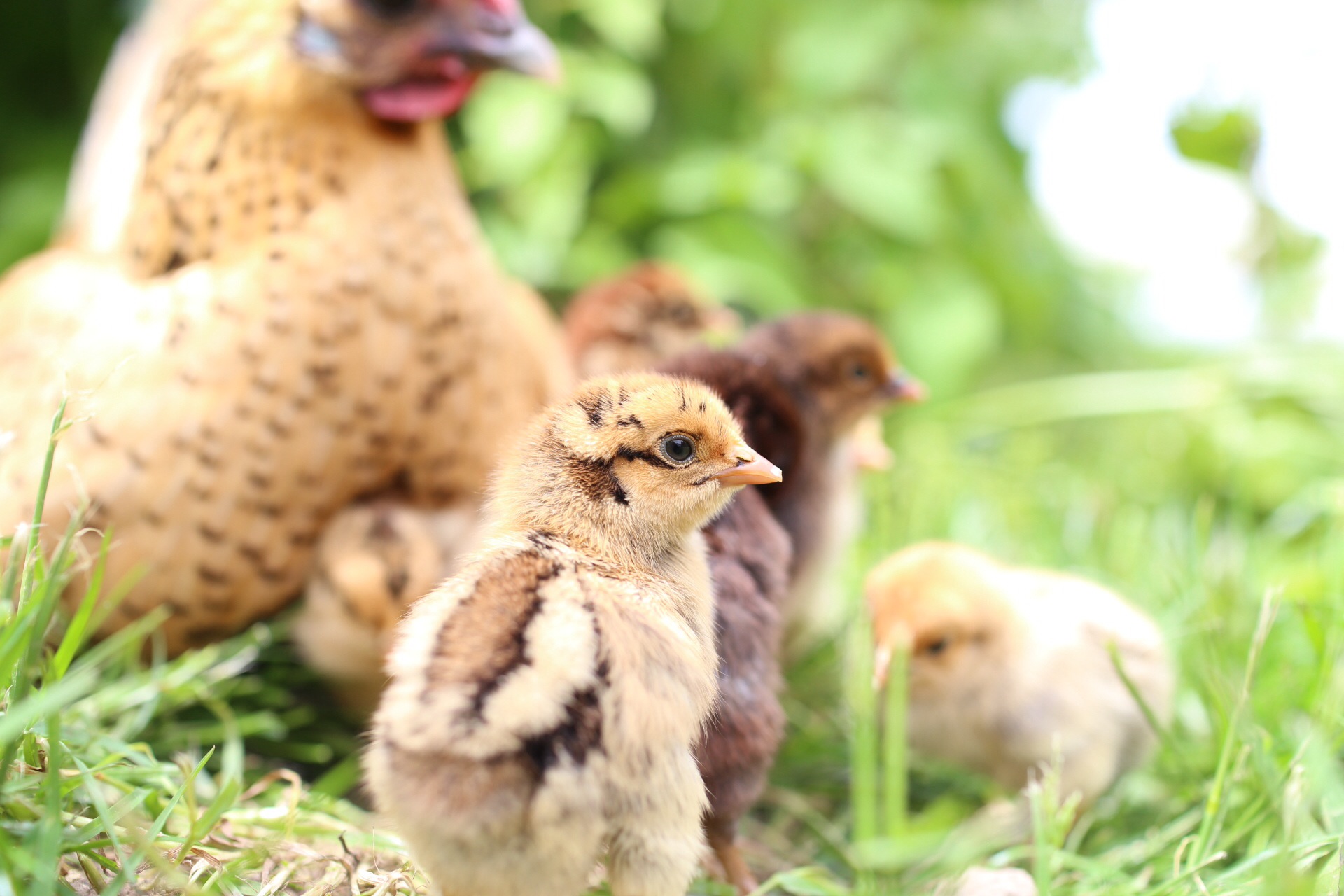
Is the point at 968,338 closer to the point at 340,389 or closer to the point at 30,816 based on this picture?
the point at 340,389

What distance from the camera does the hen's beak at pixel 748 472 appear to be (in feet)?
4.57

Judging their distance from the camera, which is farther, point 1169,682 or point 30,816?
point 1169,682

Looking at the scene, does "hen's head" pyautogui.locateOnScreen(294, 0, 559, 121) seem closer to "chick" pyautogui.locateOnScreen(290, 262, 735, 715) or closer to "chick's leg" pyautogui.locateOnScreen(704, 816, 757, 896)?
"chick" pyautogui.locateOnScreen(290, 262, 735, 715)

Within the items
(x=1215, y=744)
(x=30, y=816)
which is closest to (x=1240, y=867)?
(x=1215, y=744)

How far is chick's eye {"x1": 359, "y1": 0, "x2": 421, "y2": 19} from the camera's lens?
80.6 inches

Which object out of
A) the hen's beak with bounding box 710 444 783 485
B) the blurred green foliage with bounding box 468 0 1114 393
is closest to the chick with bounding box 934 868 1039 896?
the hen's beak with bounding box 710 444 783 485

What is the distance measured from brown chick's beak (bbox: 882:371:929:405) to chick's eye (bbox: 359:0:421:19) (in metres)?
1.13

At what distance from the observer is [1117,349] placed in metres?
4.95

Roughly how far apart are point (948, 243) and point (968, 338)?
43 cm

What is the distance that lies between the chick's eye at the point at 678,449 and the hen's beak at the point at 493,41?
105 cm

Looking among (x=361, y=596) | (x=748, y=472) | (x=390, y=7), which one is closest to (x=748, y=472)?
(x=748, y=472)

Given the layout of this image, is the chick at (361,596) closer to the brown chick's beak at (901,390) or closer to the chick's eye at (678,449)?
the chick's eye at (678,449)

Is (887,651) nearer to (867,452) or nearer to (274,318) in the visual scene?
(867,452)

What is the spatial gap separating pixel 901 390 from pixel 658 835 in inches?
53.3
